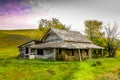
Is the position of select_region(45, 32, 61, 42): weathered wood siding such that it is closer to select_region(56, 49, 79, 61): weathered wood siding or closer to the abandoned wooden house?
the abandoned wooden house

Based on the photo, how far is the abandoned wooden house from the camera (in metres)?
45.6

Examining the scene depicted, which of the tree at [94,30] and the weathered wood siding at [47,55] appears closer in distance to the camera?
the weathered wood siding at [47,55]

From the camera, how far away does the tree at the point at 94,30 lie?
72438 mm

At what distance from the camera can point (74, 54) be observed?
49.1 meters

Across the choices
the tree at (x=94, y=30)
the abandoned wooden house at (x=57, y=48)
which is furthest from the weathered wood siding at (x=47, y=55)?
the tree at (x=94, y=30)

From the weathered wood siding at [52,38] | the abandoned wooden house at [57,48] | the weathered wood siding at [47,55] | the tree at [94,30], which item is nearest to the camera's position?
the abandoned wooden house at [57,48]

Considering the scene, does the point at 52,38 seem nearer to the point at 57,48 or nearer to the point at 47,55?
the point at 47,55

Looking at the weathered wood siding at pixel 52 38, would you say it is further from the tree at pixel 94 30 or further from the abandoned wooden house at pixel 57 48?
the tree at pixel 94 30

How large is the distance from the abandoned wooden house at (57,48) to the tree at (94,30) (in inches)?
620

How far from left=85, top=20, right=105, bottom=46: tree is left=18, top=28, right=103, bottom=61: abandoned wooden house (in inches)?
620

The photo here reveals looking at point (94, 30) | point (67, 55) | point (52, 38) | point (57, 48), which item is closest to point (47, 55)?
point (57, 48)

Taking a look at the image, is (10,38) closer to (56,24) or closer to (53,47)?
(56,24)

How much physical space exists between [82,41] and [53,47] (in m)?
12.0

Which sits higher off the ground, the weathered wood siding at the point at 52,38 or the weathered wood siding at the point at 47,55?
the weathered wood siding at the point at 52,38
